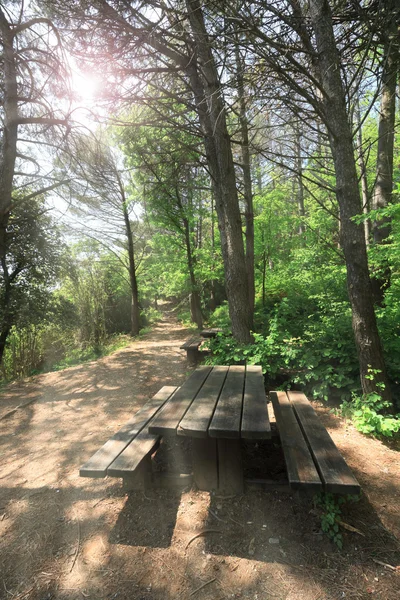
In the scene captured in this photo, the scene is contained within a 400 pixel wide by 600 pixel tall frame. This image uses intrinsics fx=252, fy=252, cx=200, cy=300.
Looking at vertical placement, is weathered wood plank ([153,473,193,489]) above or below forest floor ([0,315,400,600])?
above

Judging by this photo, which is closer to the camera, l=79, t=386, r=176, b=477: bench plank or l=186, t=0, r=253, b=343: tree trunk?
l=79, t=386, r=176, b=477: bench plank

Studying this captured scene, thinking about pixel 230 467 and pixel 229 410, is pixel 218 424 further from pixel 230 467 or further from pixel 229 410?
pixel 230 467

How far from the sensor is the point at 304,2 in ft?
11.4

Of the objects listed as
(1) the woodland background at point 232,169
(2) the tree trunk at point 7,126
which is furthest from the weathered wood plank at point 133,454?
(2) the tree trunk at point 7,126

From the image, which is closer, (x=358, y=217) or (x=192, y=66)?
(x=358, y=217)

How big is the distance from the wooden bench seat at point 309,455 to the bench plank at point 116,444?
3.94 feet

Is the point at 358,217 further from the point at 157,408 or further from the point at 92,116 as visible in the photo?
the point at 92,116

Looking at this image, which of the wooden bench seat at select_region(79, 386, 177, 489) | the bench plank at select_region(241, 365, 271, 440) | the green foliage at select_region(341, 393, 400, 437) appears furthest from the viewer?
the green foliage at select_region(341, 393, 400, 437)

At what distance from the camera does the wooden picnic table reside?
1648 millimetres

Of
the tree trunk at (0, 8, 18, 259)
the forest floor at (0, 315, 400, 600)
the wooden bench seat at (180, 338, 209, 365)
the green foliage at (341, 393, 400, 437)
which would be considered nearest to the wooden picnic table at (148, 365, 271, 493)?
the forest floor at (0, 315, 400, 600)

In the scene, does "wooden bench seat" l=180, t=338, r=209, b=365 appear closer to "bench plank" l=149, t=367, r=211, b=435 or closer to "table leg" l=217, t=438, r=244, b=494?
"bench plank" l=149, t=367, r=211, b=435

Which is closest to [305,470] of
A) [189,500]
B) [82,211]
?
[189,500]

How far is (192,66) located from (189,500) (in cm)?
609

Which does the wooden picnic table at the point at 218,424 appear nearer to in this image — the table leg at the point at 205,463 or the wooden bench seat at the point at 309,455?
the table leg at the point at 205,463
